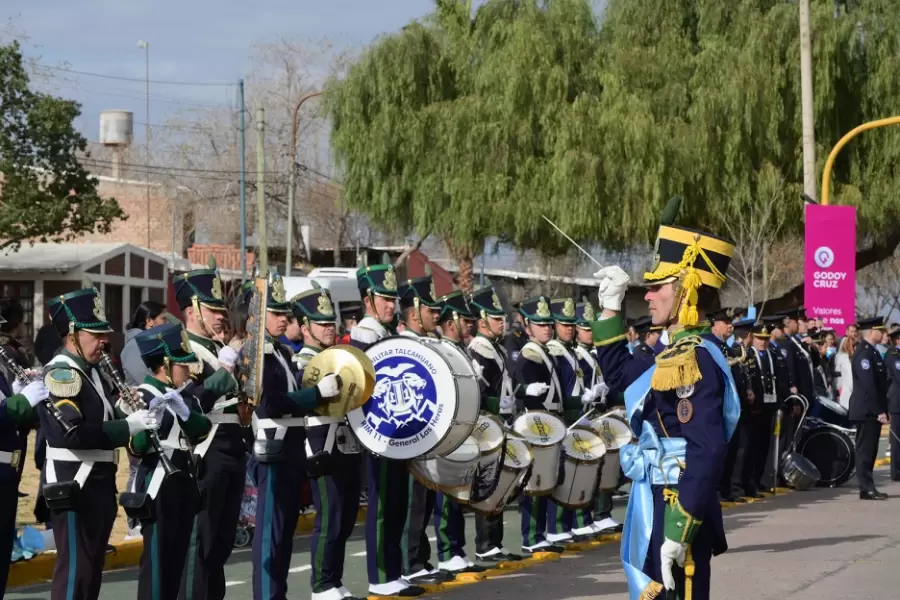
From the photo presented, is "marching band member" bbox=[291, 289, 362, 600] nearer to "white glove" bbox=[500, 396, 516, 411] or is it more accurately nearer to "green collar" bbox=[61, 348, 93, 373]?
"green collar" bbox=[61, 348, 93, 373]

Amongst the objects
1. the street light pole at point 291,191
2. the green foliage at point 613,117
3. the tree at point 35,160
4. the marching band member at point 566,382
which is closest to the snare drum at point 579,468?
the marching band member at point 566,382

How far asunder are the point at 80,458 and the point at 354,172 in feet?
87.2

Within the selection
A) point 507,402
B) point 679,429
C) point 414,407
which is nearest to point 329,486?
point 414,407

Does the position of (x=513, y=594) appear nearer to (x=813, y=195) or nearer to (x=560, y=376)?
(x=560, y=376)

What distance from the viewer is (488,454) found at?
35.2ft

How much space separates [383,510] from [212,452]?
193cm

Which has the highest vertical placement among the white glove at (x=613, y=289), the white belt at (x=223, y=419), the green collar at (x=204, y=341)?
the white glove at (x=613, y=289)

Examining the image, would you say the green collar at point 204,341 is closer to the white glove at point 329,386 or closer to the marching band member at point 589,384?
the white glove at point 329,386

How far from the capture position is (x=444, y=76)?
33.9m

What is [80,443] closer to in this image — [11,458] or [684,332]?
[11,458]

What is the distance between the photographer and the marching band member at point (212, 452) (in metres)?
8.44

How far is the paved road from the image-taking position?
10492mm

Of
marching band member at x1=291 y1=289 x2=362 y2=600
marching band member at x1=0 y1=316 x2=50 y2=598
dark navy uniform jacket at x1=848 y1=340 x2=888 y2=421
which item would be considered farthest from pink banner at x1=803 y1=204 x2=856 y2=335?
marching band member at x1=0 y1=316 x2=50 y2=598

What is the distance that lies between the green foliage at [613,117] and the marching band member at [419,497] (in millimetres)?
18841
